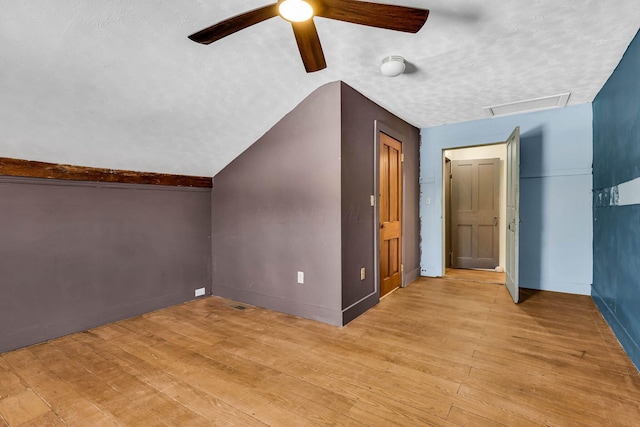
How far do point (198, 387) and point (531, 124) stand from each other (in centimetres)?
462

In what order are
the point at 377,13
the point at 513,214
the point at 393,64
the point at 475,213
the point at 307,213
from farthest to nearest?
the point at 475,213, the point at 513,214, the point at 307,213, the point at 393,64, the point at 377,13

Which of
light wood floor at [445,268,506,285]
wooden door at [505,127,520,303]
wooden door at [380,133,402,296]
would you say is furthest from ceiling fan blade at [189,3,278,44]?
light wood floor at [445,268,506,285]

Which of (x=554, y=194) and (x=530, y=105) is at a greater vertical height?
(x=530, y=105)

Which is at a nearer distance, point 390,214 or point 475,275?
point 390,214

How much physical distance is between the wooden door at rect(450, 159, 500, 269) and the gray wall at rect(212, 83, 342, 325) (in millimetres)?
3461

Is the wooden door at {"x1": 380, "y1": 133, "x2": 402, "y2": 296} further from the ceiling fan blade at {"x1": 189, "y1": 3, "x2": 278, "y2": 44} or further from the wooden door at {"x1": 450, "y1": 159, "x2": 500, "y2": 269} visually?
the ceiling fan blade at {"x1": 189, "y1": 3, "x2": 278, "y2": 44}

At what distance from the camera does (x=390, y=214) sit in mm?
3867

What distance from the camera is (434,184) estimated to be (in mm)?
4617

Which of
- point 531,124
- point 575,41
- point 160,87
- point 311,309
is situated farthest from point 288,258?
point 531,124

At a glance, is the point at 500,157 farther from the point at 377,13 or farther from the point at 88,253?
the point at 88,253

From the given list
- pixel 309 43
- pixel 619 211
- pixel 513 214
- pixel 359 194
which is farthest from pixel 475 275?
pixel 309 43

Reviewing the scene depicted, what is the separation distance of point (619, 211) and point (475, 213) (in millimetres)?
2766

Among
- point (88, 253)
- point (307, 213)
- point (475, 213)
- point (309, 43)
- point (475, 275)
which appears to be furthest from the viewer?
point (475, 213)

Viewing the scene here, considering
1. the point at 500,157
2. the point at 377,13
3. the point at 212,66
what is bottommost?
the point at 500,157
